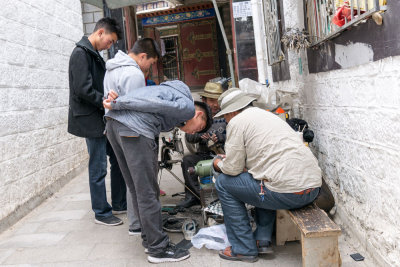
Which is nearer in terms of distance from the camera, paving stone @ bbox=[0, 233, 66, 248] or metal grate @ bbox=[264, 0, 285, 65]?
Answer: paving stone @ bbox=[0, 233, 66, 248]

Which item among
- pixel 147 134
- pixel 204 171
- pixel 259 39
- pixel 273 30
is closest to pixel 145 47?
pixel 147 134

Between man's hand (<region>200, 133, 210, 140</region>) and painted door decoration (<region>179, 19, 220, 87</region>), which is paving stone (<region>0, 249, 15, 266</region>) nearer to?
man's hand (<region>200, 133, 210, 140</region>)

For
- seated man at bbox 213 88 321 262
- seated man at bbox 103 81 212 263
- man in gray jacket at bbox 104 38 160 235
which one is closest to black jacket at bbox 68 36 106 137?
man in gray jacket at bbox 104 38 160 235

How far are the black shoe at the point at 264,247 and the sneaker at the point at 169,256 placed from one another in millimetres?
615

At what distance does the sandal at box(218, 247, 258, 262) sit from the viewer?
3151mm

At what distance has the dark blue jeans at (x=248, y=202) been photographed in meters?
2.97

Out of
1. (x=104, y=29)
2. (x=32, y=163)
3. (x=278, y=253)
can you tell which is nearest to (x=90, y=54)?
(x=104, y=29)

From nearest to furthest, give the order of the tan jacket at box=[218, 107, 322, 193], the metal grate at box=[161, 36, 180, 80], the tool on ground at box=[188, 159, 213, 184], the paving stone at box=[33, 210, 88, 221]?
the tan jacket at box=[218, 107, 322, 193]
the tool on ground at box=[188, 159, 213, 184]
the paving stone at box=[33, 210, 88, 221]
the metal grate at box=[161, 36, 180, 80]

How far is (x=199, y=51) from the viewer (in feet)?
59.1

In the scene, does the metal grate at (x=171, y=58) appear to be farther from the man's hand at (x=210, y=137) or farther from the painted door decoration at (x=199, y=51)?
the man's hand at (x=210, y=137)

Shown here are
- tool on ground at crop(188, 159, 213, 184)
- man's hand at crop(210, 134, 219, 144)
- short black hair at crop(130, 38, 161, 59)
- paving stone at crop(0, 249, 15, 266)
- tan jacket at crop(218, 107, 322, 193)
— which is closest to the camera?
tan jacket at crop(218, 107, 322, 193)

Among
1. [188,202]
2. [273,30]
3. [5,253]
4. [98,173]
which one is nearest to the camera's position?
[5,253]

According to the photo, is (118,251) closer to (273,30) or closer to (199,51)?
(273,30)

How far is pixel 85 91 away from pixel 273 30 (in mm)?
3320
